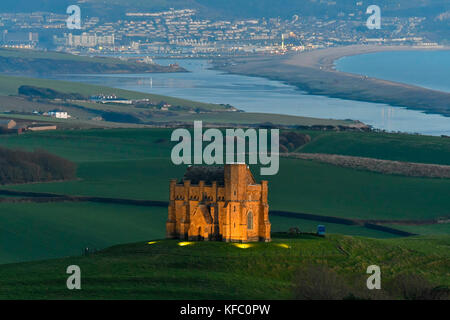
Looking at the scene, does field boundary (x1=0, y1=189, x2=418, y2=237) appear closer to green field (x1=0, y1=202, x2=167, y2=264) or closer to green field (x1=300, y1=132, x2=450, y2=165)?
green field (x1=0, y1=202, x2=167, y2=264)

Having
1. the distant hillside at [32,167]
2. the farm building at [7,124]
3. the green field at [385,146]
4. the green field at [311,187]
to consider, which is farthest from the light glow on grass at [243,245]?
the farm building at [7,124]

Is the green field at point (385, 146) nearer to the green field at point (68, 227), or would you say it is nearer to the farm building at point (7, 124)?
the farm building at point (7, 124)

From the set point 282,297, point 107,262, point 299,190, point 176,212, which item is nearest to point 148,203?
point 299,190

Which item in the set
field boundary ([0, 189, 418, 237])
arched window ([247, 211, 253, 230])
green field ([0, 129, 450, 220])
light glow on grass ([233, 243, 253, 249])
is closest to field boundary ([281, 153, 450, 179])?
green field ([0, 129, 450, 220])

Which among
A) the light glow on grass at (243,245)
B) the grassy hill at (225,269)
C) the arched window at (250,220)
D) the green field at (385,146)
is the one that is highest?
the arched window at (250,220)
